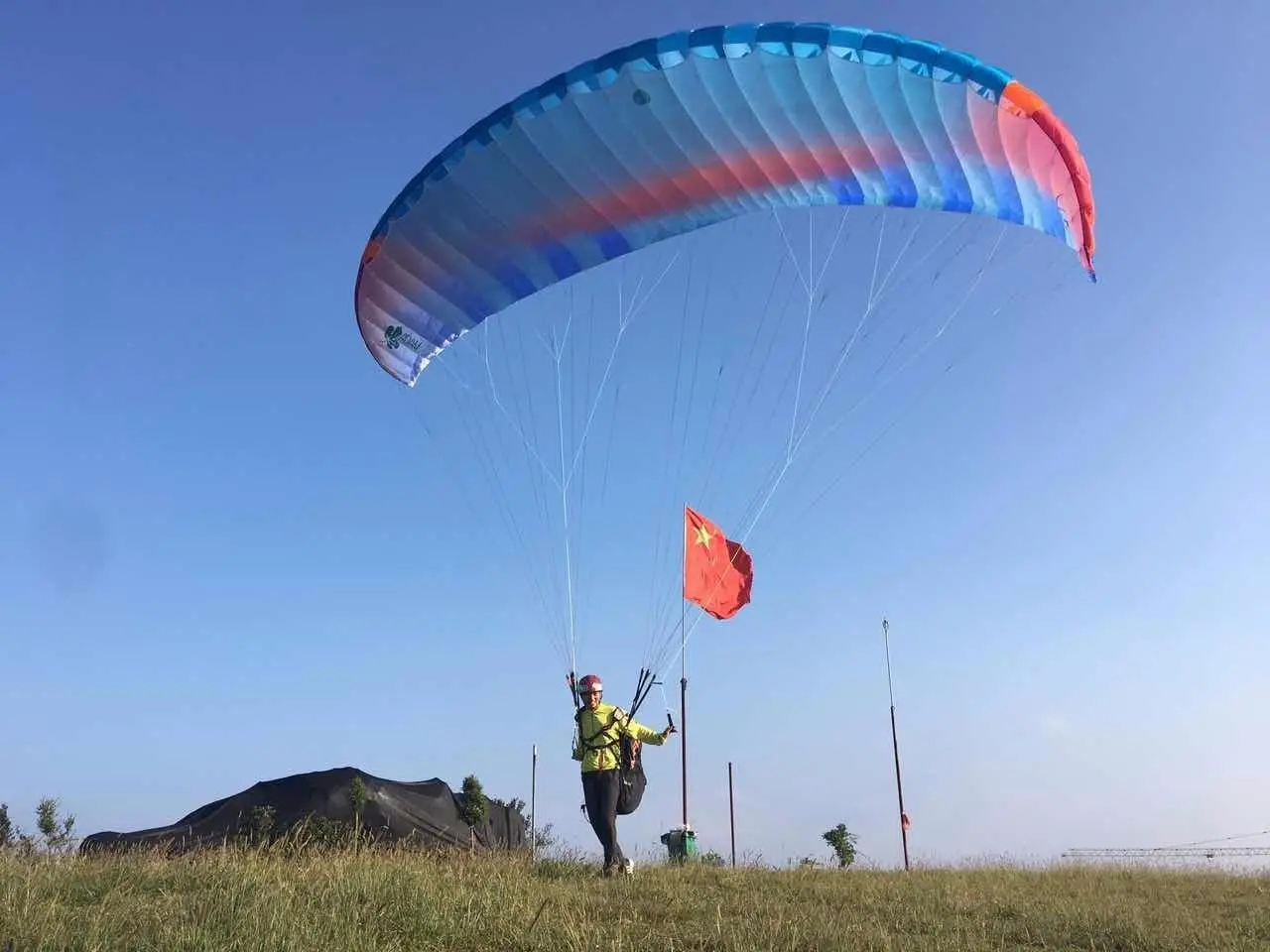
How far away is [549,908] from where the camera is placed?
6.61 m

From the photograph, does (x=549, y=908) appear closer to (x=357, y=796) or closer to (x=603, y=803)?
(x=603, y=803)

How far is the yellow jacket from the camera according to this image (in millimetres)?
9430

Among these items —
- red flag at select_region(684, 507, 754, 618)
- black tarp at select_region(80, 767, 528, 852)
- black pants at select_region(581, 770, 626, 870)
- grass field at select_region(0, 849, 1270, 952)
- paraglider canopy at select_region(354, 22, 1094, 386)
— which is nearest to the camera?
grass field at select_region(0, 849, 1270, 952)

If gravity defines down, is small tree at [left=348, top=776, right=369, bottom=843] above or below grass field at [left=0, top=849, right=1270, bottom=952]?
above

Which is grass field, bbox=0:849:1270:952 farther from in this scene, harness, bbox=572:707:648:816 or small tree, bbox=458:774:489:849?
small tree, bbox=458:774:489:849

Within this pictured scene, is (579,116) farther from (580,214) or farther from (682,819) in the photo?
(682,819)

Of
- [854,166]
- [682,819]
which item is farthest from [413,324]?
[682,819]

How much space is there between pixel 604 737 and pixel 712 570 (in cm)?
500

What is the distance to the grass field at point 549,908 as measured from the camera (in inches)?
215

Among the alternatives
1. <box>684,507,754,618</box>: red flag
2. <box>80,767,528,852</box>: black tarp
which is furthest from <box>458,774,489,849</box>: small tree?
<box>684,507,754,618</box>: red flag

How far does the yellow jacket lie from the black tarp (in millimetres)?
2844

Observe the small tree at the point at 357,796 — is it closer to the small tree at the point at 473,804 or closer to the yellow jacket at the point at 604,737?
the small tree at the point at 473,804

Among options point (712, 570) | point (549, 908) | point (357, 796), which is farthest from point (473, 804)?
point (549, 908)

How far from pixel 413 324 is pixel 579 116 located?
3.23 meters
